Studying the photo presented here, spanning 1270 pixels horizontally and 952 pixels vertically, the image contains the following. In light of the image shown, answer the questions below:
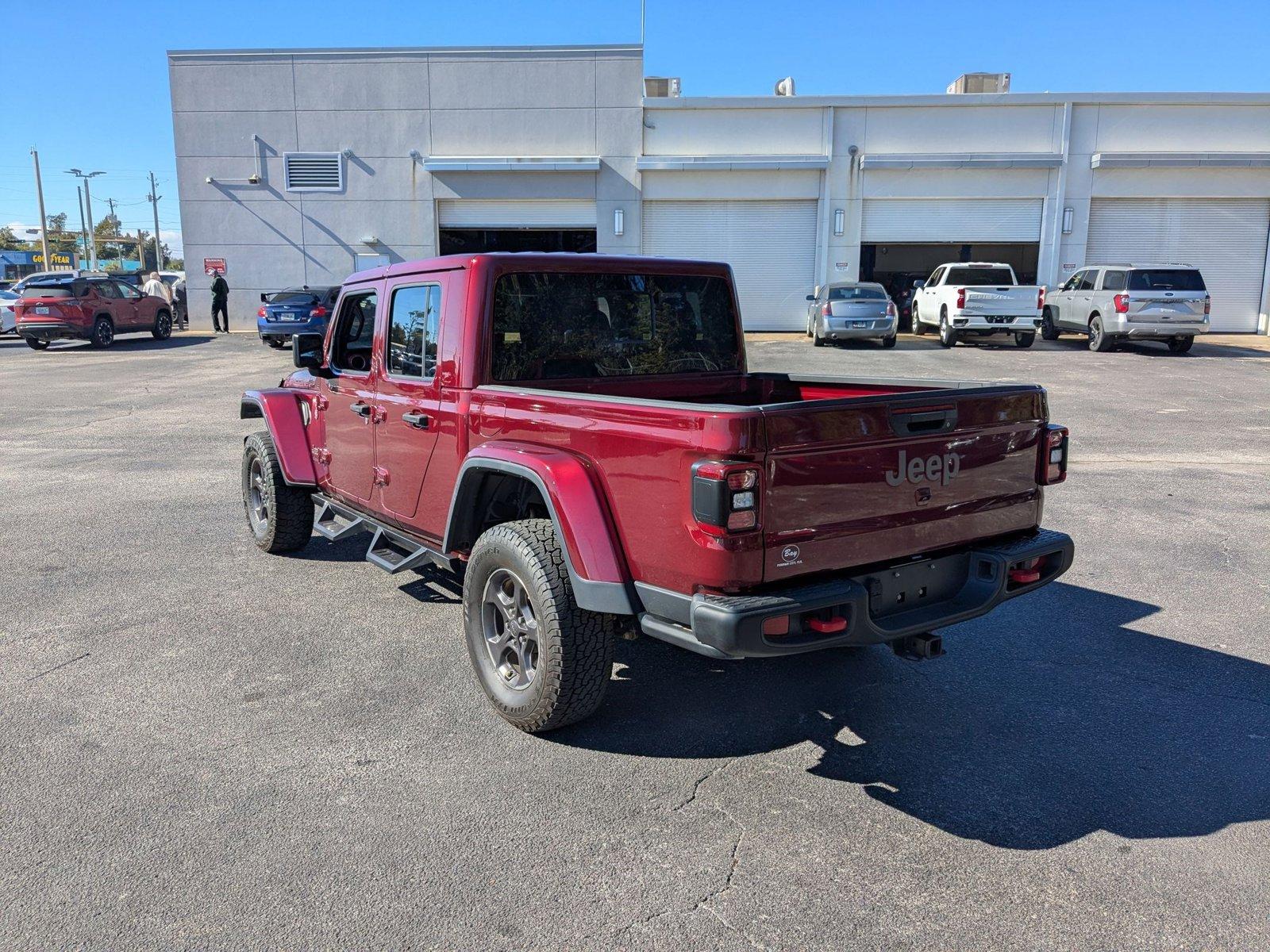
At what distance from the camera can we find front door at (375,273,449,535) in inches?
177

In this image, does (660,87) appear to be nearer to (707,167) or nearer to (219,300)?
(707,167)

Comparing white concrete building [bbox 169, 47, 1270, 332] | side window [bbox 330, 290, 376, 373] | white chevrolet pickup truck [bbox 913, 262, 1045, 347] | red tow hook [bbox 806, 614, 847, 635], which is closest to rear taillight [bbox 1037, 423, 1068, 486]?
red tow hook [bbox 806, 614, 847, 635]

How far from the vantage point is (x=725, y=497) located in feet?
10.00

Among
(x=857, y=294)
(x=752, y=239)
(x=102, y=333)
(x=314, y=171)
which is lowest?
(x=102, y=333)

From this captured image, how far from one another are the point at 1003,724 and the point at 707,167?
2483cm

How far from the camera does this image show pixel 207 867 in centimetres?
298

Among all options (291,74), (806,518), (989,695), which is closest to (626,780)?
(806,518)

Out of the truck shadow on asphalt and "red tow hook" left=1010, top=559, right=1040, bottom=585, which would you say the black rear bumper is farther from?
the truck shadow on asphalt

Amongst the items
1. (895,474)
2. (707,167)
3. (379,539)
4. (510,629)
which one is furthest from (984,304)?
(510,629)

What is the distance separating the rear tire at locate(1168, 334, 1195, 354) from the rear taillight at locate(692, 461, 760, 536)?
2145cm

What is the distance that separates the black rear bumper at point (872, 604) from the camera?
122 inches

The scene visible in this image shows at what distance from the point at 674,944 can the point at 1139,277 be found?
71.1 feet

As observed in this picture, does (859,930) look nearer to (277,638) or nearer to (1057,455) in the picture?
(1057,455)

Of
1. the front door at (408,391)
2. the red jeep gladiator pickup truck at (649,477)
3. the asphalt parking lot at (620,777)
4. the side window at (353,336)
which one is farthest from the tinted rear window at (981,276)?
the front door at (408,391)
